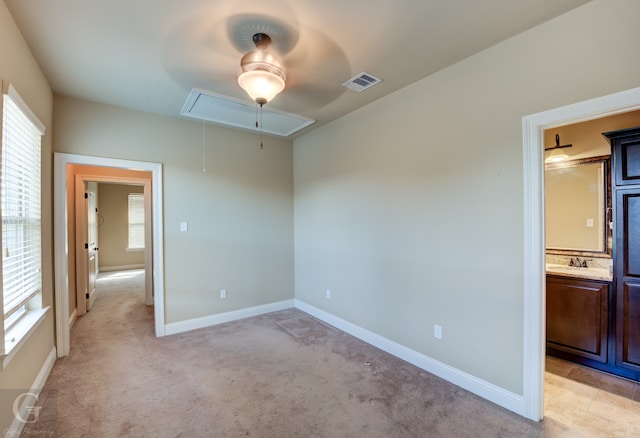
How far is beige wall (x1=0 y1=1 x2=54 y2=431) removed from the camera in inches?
70.4

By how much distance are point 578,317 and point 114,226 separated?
1009 centimetres

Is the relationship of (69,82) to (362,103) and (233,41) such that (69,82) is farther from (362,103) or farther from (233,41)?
(362,103)

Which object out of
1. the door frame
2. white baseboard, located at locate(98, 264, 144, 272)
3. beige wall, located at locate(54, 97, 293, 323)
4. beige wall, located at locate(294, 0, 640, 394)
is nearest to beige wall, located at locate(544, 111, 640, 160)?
beige wall, located at locate(294, 0, 640, 394)

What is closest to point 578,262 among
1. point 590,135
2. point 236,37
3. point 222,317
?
point 590,135

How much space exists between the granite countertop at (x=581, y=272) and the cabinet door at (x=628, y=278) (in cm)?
14

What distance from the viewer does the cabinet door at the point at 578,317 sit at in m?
2.67

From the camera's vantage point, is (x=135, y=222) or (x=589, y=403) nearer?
(x=589, y=403)

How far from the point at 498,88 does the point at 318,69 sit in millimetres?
1438

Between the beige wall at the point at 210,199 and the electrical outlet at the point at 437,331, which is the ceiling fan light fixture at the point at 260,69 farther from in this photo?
the electrical outlet at the point at 437,331

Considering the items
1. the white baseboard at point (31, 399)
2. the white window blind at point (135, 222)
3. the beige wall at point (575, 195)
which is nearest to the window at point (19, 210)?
the white baseboard at point (31, 399)

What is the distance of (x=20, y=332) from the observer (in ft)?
6.74

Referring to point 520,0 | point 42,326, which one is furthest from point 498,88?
point 42,326

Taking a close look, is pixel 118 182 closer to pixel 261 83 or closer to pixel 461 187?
pixel 261 83

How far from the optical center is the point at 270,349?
3.22 metres
